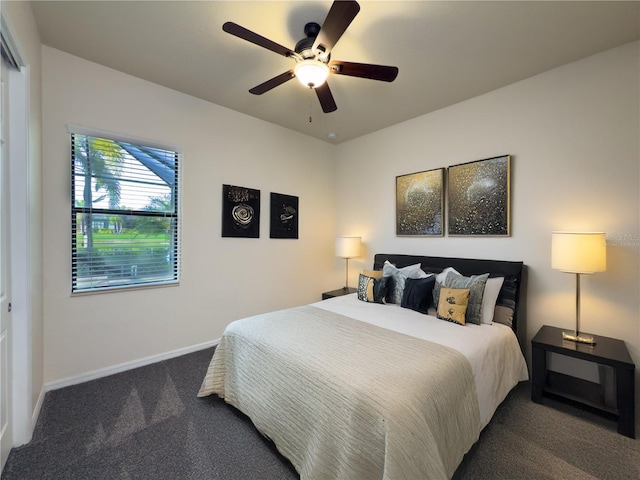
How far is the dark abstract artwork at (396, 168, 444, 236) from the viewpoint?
126 inches

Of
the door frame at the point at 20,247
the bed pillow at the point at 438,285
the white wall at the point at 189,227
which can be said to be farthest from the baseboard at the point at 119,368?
the bed pillow at the point at 438,285

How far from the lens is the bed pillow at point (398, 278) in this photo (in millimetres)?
2871

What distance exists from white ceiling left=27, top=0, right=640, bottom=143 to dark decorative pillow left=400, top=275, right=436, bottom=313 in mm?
1950

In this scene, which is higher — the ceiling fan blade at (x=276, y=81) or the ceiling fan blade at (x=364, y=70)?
the ceiling fan blade at (x=276, y=81)

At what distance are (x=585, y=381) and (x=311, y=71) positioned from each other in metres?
3.35

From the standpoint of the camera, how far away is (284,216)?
150 inches

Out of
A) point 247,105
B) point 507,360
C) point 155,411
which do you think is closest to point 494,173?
point 507,360

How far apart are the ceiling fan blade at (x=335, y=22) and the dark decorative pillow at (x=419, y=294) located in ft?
6.81

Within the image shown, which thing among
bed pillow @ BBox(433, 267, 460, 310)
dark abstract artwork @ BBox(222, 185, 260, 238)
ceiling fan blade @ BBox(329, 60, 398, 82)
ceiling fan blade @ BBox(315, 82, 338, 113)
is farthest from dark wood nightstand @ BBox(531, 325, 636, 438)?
dark abstract artwork @ BBox(222, 185, 260, 238)

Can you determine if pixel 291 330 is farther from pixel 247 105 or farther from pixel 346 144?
pixel 346 144

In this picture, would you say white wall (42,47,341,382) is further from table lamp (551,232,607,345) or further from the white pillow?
table lamp (551,232,607,345)

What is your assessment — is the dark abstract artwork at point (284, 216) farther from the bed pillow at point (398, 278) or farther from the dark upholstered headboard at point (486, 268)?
the bed pillow at point (398, 278)

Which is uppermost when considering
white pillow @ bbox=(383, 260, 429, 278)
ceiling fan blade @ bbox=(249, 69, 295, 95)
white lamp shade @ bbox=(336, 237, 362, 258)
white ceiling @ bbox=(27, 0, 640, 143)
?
white ceiling @ bbox=(27, 0, 640, 143)

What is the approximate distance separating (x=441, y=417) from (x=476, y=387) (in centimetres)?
49
